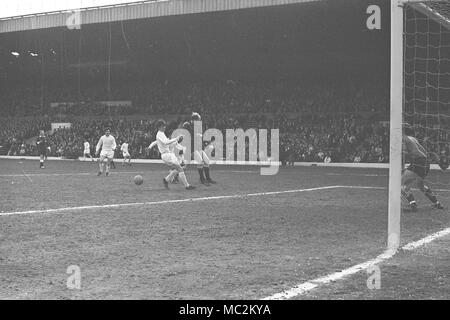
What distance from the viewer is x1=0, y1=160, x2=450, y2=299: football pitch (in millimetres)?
4895

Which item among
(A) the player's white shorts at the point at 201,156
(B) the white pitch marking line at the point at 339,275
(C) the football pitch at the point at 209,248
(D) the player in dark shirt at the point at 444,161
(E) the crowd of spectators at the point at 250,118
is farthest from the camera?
(E) the crowd of spectators at the point at 250,118

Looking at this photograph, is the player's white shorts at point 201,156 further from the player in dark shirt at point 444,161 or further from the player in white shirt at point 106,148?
the player in dark shirt at point 444,161

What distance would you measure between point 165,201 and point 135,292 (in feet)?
24.0

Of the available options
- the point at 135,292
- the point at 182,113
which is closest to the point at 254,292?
the point at 135,292

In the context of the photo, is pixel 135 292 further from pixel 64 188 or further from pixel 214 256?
pixel 64 188

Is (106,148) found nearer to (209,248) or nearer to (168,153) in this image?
(168,153)

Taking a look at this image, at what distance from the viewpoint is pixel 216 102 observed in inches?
1756

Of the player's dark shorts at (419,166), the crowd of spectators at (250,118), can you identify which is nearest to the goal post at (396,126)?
the player's dark shorts at (419,166)

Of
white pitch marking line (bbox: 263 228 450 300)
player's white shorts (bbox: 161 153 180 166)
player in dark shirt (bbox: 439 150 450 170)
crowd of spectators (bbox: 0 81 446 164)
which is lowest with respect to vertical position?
white pitch marking line (bbox: 263 228 450 300)

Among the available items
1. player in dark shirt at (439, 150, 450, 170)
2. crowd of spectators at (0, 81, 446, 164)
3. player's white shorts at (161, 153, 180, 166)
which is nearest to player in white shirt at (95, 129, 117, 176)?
player's white shorts at (161, 153, 180, 166)

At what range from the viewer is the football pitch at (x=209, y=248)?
4895mm

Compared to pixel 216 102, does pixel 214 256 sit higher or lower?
lower

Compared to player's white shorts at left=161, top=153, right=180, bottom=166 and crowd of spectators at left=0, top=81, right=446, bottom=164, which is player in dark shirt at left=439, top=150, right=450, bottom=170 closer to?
crowd of spectators at left=0, top=81, right=446, bottom=164

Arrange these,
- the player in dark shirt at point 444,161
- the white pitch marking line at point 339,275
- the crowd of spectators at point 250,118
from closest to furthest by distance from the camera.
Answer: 1. the white pitch marking line at point 339,275
2. the player in dark shirt at point 444,161
3. the crowd of spectators at point 250,118
